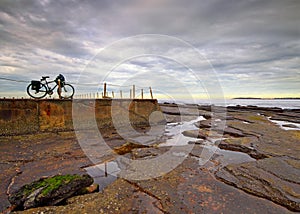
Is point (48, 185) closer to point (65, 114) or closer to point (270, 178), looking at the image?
point (270, 178)

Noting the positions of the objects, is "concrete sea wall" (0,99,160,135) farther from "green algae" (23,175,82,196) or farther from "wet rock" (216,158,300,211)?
A: "wet rock" (216,158,300,211)

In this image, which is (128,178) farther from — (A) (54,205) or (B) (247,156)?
(B) (247,156)

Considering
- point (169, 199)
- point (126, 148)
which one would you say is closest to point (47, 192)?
point (169, 199)

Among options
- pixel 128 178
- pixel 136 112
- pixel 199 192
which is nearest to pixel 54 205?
pixel 128 178

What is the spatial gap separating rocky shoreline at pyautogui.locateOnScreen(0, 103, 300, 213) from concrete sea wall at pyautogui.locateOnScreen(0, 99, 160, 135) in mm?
725

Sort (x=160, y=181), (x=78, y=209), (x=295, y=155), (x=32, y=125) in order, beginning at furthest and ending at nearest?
(x=32, y=125)
(x=295, y=155)
(x=160, y=181)
(x=78, y=209)

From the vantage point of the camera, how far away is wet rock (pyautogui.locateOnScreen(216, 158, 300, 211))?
3.28 m

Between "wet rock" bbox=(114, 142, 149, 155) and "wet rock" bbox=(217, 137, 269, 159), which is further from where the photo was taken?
"wet rock" bbox=(114, 142, 149, 155)

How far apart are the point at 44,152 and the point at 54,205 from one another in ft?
10.2

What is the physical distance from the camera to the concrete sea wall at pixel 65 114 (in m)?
7.16

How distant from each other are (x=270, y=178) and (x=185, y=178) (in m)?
1.75

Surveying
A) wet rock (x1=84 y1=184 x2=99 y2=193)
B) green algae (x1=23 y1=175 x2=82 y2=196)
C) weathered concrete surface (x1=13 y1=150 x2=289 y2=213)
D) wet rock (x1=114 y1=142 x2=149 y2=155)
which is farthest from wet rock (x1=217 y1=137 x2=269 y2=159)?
green algae (x1=23 y1=175 x2=82 y2=196)

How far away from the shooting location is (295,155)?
5.54 m

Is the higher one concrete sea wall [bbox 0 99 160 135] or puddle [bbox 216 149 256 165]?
concrete sea wall [bbox 0 99 160 135]
